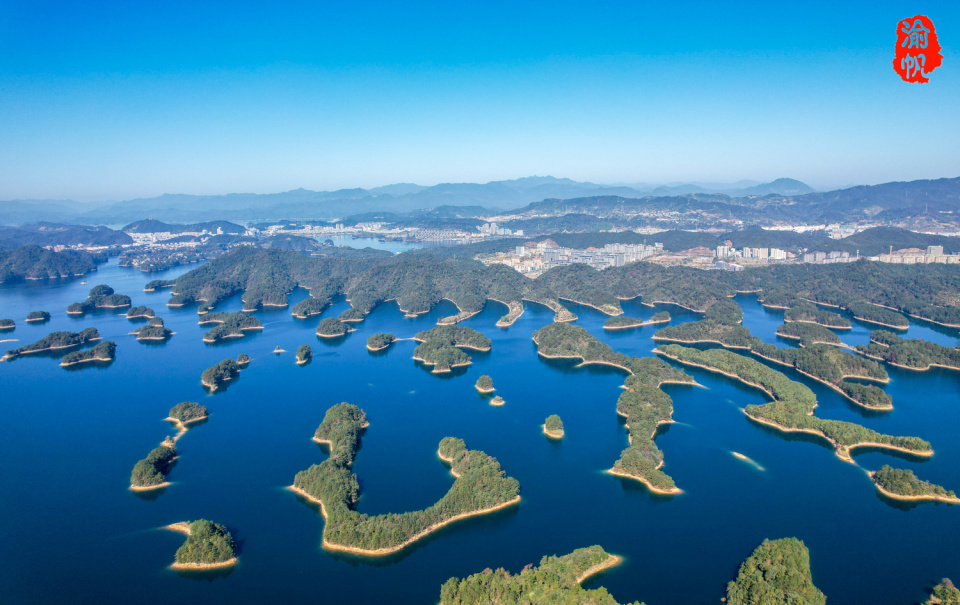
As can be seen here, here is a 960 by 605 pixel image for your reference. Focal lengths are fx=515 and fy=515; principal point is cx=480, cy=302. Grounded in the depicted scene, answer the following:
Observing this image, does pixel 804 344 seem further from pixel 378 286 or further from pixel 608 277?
pixel 378 286

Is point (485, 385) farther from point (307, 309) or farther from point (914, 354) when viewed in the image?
point (914, 354)

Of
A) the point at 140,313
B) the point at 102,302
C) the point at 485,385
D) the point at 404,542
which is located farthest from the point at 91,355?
the point at 404,542

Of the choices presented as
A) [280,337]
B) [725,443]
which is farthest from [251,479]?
[280,337]

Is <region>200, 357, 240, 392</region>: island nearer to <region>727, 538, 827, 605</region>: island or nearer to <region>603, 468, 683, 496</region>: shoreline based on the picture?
<region>603, 468, 683, 496</region>: shoreline

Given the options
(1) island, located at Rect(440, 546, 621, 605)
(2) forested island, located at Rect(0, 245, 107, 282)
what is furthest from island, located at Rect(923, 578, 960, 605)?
(2) forested island, located at Rect(0, 245, 107, 282)

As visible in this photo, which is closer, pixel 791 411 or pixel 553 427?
pixel 553 427

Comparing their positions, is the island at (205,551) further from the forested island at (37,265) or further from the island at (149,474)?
the forested island at (37,265)
